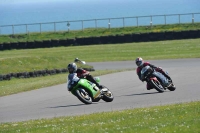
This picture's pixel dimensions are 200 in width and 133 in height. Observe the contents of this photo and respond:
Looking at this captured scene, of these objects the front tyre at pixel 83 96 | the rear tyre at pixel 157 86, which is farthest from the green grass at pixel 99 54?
the front tyre at pixel 83 96

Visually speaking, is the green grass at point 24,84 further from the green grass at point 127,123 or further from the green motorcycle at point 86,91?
the green grass at point 127,123

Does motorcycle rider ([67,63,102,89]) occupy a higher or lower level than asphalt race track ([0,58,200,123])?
higher

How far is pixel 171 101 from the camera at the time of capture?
1706 centimetres

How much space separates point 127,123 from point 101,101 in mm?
6346

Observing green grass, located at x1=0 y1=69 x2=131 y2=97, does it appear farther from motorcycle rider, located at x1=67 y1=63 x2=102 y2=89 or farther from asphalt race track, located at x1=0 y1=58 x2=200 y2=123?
motorcycle rider, located at x1=67 y1=63 x2=102 y2=89

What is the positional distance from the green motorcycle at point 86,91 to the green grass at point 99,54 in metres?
10.2

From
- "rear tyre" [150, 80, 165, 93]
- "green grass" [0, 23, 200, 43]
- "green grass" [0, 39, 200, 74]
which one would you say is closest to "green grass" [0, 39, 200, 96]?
"green grass" [0, 39, 200, 74]

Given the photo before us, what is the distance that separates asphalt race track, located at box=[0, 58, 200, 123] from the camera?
1647 cm

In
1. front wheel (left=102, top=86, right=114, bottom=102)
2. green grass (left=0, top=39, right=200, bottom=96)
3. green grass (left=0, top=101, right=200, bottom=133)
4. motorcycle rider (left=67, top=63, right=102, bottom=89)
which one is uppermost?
motorcycle rider (left=67, top=63, right=102, bottom=89)

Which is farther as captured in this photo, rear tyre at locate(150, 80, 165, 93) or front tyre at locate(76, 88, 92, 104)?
rear tyre at locate(150, 80, 165, 93)

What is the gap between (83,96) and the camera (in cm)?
1759

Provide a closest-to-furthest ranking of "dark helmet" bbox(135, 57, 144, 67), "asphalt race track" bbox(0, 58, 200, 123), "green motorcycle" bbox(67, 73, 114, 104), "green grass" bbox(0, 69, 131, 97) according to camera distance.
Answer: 1. "asphalt race track" bbox(0, 58, 200, 123)
2. "green motorcycle" bbox(67, 73, 114, 104)
3. "dark helmet" bbox(135, 57, 144, 67)
4. "green grass" bbox(0, 69, 131, 97)

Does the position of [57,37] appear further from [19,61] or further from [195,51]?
[19,61]

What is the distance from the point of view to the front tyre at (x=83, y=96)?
17.5 m
